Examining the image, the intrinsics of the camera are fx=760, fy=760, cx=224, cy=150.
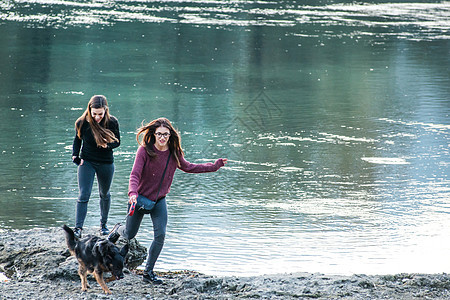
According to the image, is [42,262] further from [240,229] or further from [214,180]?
[214,180]

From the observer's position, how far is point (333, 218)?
8617 millimetres

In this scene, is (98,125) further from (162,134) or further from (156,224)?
(156,224)

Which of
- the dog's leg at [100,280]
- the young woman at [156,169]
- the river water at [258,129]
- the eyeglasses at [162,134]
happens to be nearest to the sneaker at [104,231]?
the river water at [258,129]

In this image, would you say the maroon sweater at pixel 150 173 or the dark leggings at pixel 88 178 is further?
the dark leggings at pixel 88 178

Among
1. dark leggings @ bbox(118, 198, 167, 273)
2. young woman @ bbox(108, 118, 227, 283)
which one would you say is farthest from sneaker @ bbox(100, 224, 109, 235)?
young woman @ bbox(108, 118, 227, 283)

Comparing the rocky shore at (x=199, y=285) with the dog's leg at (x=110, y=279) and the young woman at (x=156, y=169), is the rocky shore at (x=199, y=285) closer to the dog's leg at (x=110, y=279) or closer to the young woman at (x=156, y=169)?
the dog's leg at (x=110, y=279)

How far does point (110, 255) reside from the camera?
5750 mm

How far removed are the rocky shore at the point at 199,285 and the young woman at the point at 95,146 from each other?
0.56 metres

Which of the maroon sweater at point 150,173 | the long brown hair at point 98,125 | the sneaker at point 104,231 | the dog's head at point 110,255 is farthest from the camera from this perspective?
the sneaker at point 104,231

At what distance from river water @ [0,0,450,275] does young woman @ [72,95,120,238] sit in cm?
97

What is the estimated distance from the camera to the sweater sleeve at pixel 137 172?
5888 millimetres

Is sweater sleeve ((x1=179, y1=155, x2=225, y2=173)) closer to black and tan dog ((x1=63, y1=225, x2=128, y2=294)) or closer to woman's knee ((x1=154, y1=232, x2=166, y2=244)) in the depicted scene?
woman's knee ((x1=154, y1=232, x2=166, y2=244))

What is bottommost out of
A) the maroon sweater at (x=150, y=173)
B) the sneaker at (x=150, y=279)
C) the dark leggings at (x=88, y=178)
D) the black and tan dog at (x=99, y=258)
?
the sneaker at (x=150, y=279)

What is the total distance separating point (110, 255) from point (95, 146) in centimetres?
140
